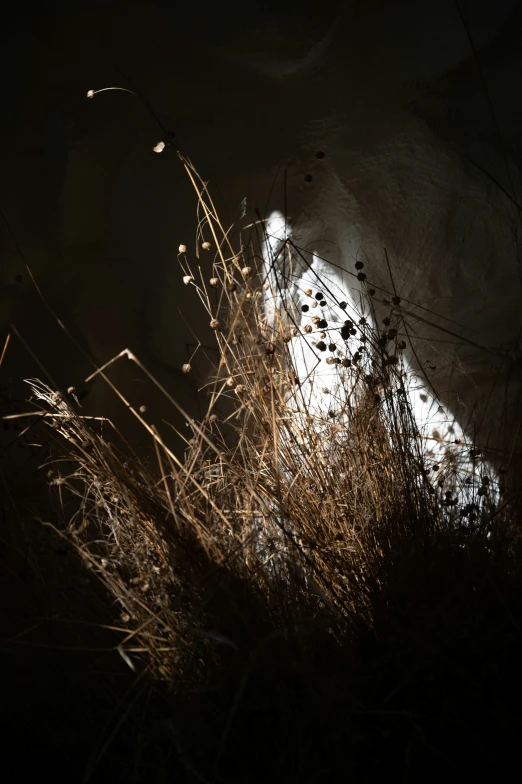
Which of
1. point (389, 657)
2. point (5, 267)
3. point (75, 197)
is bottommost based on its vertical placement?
point (389, 657)

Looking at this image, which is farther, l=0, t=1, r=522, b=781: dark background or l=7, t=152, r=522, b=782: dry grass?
l=0, t=1, r=522, b=781: dark background

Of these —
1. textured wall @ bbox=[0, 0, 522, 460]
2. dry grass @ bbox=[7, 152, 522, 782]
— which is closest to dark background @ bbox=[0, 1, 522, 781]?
textured wall @ bbox=[0, 0, 522, 460]

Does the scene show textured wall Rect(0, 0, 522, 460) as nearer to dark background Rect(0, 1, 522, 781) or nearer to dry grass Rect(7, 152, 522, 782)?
dark background Rect(0, 1, 522, 781)

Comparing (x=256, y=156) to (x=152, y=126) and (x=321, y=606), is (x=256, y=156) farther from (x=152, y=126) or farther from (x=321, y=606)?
(x=321, y=606)

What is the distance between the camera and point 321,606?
46.6 inches

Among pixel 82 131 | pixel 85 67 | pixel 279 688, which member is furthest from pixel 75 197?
pixel 279 688

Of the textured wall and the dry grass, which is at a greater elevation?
the textured wall

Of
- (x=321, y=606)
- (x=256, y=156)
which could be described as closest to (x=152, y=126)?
(x=256, y=156)

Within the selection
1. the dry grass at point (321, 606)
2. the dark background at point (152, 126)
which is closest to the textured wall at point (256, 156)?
the dark background at point (152, 126)

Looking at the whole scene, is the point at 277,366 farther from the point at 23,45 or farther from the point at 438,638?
the point at 23,45

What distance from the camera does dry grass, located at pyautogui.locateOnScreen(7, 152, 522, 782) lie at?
3.05 ft

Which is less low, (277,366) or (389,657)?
(277,366)

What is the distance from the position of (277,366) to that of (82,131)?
0.96 meters

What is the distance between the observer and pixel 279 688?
94 centimetres
